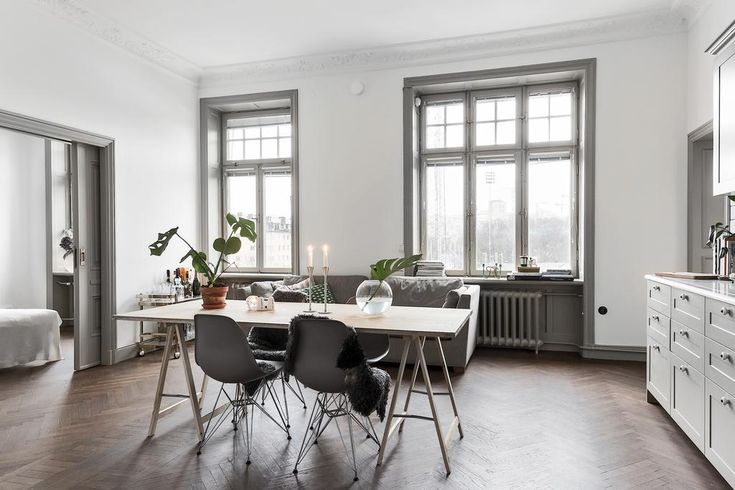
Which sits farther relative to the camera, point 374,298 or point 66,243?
point 66,243

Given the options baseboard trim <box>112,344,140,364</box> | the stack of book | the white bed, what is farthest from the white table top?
the white bed

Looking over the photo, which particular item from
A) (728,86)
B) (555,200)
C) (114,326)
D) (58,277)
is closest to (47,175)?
(58,277)

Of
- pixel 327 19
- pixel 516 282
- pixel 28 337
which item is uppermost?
pixel 327 19

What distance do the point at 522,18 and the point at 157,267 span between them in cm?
480

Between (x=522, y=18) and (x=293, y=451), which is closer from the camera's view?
(x=293, y=451)

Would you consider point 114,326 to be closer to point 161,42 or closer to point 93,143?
point 93,143

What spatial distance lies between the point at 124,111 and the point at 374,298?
3917 mm

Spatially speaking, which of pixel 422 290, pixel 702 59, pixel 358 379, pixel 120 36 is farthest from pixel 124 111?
pixel 702 59

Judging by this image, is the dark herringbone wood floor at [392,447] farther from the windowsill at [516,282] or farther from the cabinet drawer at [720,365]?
the windowsill at [516,282]

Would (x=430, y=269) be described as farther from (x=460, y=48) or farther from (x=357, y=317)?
(x=357, y=317)

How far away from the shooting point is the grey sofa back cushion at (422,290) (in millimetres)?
5324

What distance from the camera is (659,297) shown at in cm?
360

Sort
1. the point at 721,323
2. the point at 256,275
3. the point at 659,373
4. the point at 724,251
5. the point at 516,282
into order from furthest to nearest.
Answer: the point at 256,275
the point at 516,282
the point at 659,373
the point at 724,251
the point at 721,323

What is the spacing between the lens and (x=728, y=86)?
10.6 feet
